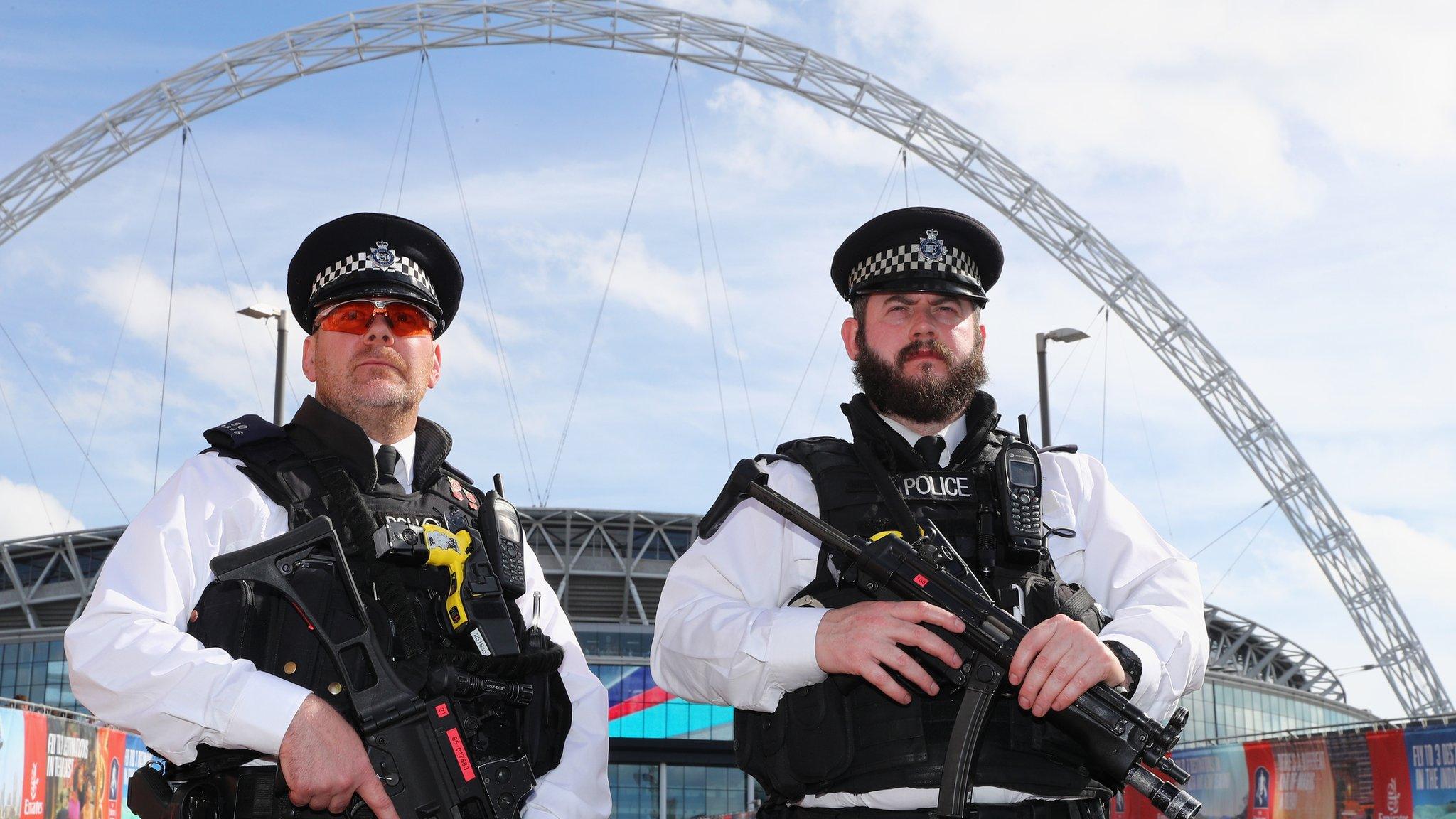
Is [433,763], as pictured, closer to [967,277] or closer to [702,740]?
[967,277]

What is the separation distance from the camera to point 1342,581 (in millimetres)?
59125

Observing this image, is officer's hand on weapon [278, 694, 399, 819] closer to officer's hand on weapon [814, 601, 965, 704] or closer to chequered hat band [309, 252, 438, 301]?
officer's hand on weapon [814, 601, 965, 704]

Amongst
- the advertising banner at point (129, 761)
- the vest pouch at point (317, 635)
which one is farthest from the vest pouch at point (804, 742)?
the advertising banner at point (129, 761)

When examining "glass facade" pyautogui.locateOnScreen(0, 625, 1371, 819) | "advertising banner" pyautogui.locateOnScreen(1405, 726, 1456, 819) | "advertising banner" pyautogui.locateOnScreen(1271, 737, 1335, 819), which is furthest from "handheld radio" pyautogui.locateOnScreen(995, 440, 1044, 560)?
"glass facade" pyautogui.locateOnScreen(0, 625, 1371, 819)

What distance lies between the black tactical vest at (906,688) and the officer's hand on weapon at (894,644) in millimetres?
163

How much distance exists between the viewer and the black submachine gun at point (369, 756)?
164 inches

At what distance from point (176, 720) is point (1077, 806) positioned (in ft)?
9.44

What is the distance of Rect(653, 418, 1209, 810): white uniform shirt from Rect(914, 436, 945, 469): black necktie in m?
0.04

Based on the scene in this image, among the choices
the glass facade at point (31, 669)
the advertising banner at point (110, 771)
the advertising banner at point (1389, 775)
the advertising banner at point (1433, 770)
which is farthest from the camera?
the glass facade at point (31, 669)

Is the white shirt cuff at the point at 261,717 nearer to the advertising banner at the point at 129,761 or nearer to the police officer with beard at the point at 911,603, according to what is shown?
the police officer with beard at the point at 911,603

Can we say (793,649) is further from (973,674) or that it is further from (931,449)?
(931,449)

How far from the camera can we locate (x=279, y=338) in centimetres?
2245

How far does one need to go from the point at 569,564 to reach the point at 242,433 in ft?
219

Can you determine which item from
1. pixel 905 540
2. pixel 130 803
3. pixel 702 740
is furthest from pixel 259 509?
pixel 702 740
